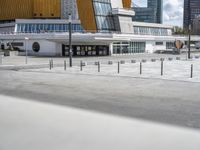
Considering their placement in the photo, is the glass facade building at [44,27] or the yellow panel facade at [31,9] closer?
the glass facade building at [44,27]

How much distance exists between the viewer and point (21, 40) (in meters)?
74.9

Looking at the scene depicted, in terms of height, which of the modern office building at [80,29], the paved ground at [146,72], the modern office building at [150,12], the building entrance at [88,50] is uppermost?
the modern office building at [150,12]

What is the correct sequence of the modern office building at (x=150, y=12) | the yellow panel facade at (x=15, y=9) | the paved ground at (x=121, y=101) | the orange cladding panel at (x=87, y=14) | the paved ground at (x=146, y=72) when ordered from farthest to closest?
the modern office building at (x=150, y=12) → the yellow panel facade at (x=15, y=9) → the orange cladding panel at (x=87, y=14) → the paved ground at (x=146, y=72) → the paved ground at (x=121, y=101)

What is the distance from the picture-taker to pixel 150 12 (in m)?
164

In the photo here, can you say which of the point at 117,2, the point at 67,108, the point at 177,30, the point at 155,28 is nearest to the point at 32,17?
the point at 117,2

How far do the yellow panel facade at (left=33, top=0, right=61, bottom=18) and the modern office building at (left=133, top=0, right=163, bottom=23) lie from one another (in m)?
49.7

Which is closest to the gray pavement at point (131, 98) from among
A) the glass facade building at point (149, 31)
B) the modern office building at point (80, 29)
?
the modern office building at point (80, 29)

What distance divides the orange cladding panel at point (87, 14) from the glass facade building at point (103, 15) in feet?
2.75

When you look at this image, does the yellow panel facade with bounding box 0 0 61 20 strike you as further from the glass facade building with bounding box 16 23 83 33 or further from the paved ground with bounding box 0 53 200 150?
the paved ground with bounding box 0 53 200 150

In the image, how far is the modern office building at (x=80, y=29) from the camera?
223 ft

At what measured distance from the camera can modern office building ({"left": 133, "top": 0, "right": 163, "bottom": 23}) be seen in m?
155

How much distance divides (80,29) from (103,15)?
20.0ft

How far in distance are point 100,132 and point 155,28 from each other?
324ft

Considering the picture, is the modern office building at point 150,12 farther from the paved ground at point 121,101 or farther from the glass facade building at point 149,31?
the paved ground at point 121,101
